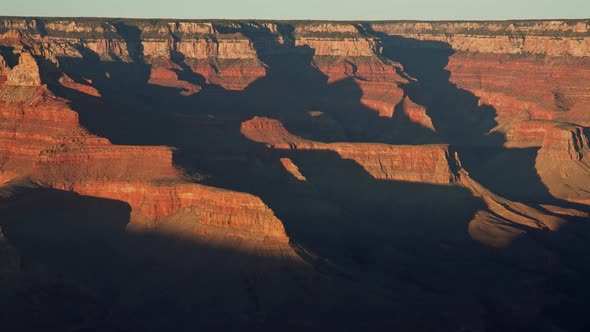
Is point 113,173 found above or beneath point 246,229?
above

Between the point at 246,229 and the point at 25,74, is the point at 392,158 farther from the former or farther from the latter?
the point at 25,74

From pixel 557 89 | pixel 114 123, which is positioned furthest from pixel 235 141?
pixel 557 89

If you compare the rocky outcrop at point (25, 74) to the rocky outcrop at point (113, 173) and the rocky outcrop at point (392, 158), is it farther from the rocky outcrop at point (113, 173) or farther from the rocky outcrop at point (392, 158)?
the rocky outcrop at point (392, 158)

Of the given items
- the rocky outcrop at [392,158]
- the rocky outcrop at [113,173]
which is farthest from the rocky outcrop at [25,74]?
the rocky outcrop at [392,158]

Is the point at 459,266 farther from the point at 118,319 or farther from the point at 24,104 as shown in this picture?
the point at 24,104

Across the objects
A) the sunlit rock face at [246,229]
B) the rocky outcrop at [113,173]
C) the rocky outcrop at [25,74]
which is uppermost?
the rocky outcrop at [25,74]

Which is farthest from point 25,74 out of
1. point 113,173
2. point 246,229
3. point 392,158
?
point 392,158

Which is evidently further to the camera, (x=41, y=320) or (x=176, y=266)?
(x=176, y=266)

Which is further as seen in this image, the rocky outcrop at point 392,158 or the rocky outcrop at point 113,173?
the rocky outcrop at point 392,158

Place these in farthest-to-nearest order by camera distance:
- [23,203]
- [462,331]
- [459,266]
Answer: [459,266], [23,203], [462,331]

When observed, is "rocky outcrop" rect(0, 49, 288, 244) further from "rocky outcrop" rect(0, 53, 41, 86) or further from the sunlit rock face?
"rocky outcrop" rect(0, 53, 41, 86)

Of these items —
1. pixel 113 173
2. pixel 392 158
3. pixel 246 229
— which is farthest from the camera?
pixel 392 158
